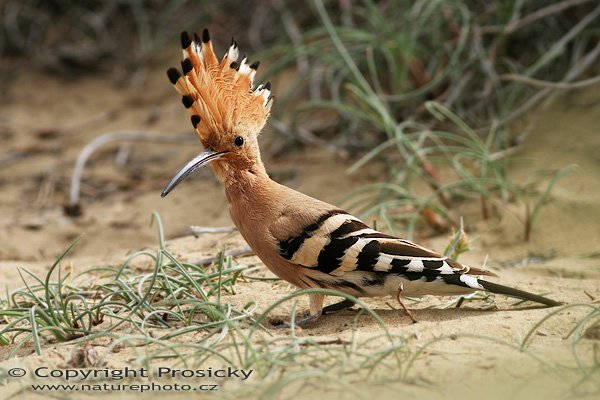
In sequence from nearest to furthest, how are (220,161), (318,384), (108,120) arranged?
1. (318,384)
2. (220,161)
3. (108,120)

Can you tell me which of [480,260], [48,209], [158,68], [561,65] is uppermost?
[158,68]

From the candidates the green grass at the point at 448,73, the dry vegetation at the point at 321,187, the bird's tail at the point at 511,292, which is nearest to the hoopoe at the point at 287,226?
the bird's tail at the point at 511,292

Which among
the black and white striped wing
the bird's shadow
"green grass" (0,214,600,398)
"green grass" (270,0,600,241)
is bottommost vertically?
the bird's shadow

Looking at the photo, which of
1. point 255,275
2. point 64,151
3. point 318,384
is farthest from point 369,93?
point 64,151

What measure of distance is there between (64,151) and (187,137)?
1053mm

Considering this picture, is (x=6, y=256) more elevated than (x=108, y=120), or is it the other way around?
(x=108, y=120)

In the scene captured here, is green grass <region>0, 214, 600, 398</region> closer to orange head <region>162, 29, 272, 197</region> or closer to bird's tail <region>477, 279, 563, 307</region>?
bird's tail <region>477, 279, 563, 307</region>

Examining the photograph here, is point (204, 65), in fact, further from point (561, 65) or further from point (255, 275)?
point (561, 65)

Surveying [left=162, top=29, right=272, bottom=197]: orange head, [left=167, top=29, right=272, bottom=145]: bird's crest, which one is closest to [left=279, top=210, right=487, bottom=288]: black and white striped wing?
[left=162, top=29, right=272, bottom=197]: orange head

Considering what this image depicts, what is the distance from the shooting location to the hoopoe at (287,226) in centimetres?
290

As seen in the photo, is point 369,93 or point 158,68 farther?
point 158,68

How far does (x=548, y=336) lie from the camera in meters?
2.72

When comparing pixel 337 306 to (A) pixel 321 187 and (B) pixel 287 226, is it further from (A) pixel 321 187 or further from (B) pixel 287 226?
(A) pixel 321 187

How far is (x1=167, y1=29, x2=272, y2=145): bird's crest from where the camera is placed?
10.2ft
